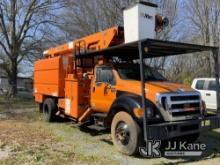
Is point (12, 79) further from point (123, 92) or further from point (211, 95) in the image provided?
point (123, 92)


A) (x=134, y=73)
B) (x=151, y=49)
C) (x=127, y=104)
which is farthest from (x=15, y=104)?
(x=127, y=104)

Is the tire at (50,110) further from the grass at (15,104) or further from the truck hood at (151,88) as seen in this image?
the grass at (15,104)

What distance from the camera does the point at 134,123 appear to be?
846cm

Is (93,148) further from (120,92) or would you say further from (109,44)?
(109,44)

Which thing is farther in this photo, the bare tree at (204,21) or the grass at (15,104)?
the bare tree at (204,21)

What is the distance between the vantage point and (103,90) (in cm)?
1034

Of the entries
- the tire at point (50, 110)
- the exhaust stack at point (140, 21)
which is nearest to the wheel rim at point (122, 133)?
the exhaust stack at point (140, 21)

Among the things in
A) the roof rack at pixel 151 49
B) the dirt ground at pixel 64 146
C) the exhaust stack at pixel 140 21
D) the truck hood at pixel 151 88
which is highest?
the exhaust stack at pixel 140 21

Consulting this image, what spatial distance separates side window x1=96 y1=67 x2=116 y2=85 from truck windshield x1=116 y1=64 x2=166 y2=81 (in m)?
0.25

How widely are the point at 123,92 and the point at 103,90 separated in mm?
1030

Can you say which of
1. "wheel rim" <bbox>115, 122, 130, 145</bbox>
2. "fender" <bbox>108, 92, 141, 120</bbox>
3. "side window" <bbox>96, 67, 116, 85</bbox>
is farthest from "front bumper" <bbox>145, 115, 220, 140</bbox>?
"side window" <bbox>96, 67, 116, 85</bbox>

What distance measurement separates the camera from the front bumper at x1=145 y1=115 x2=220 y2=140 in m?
7.96

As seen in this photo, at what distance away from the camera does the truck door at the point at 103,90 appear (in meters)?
10.0

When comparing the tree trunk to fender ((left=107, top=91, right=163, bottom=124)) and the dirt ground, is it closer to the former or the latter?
the dirt ground
